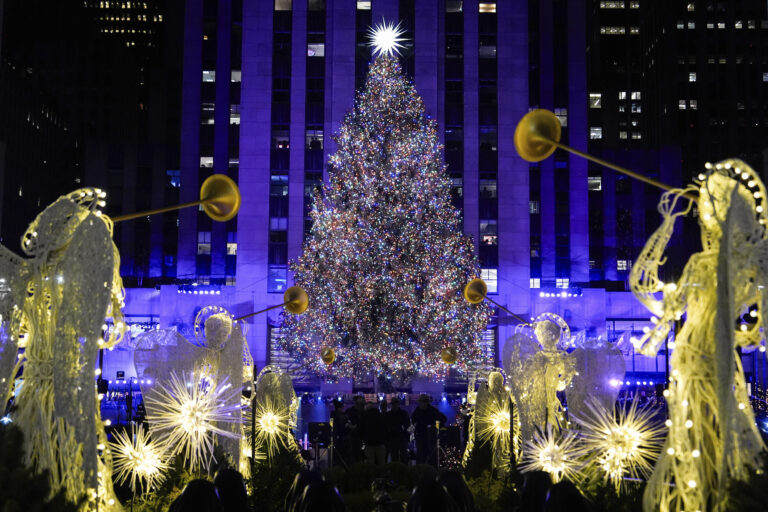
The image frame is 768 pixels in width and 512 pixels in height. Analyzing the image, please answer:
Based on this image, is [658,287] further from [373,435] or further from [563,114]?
[563,114]

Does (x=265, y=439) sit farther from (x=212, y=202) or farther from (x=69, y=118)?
(x=69, y=118)

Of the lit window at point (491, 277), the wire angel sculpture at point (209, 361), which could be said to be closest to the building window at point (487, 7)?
the lit window at point (491, 277)

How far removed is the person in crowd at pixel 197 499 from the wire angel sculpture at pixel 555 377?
537 cm

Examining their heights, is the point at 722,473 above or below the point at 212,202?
below

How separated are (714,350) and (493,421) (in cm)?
782

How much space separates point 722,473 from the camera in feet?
15.3

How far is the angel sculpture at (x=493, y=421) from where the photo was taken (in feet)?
39.1

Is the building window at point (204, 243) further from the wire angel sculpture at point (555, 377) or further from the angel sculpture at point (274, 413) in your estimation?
the wire angel sculpture at point (555, 377)

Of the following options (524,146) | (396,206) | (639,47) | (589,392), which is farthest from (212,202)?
(639,47)

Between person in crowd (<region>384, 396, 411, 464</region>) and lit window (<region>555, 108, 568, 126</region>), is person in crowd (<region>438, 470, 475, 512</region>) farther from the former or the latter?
lit window (<region>555, 108, 568, 126</region>)

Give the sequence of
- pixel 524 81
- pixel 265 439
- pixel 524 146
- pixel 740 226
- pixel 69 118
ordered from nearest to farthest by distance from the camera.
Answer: pixel 740 226 → pixel 524 146 → pixel 265 439 → pixel 524 81 → pixel 69 118

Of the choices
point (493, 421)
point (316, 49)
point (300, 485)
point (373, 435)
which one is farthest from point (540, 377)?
point (316, 49)

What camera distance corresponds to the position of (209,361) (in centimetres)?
989

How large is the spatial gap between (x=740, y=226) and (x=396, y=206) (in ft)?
69.9
